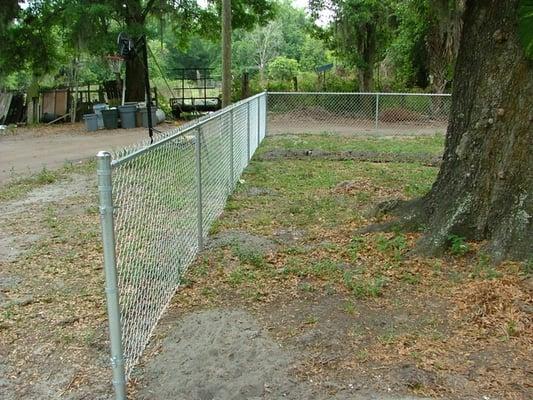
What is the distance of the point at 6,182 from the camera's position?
29.9ft

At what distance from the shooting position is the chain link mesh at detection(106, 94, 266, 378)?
3312 millimetres

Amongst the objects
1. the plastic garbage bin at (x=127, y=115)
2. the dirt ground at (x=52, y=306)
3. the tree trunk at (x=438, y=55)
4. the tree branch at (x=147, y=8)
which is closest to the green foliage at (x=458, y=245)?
the dirt ground at (x=52, y=306)

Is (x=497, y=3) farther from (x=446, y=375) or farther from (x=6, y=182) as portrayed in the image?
(x=6, y=182)

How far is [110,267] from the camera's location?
2.59 meters

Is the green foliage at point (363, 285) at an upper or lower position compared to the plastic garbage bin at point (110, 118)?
lower

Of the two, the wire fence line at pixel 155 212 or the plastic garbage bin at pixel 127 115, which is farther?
the plastic garbage bin at pixel 127 115

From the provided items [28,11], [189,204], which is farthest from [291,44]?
[189,204]

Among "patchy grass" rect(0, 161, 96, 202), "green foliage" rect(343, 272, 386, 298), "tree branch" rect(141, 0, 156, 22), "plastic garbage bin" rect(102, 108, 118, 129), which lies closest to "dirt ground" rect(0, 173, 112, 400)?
"patchy grass" rect(0, 161, 96, 202)

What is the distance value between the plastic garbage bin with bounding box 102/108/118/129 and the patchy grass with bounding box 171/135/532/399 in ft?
37.5

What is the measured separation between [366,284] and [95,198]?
4720mm

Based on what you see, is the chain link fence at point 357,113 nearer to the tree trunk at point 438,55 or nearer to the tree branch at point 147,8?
the tree trunk at point 438,55

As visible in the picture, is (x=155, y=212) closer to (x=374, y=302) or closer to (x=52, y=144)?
(x=374, y=302)

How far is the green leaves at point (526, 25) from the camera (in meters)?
4.02

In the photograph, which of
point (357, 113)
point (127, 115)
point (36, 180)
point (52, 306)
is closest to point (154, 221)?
point (52, 306)
